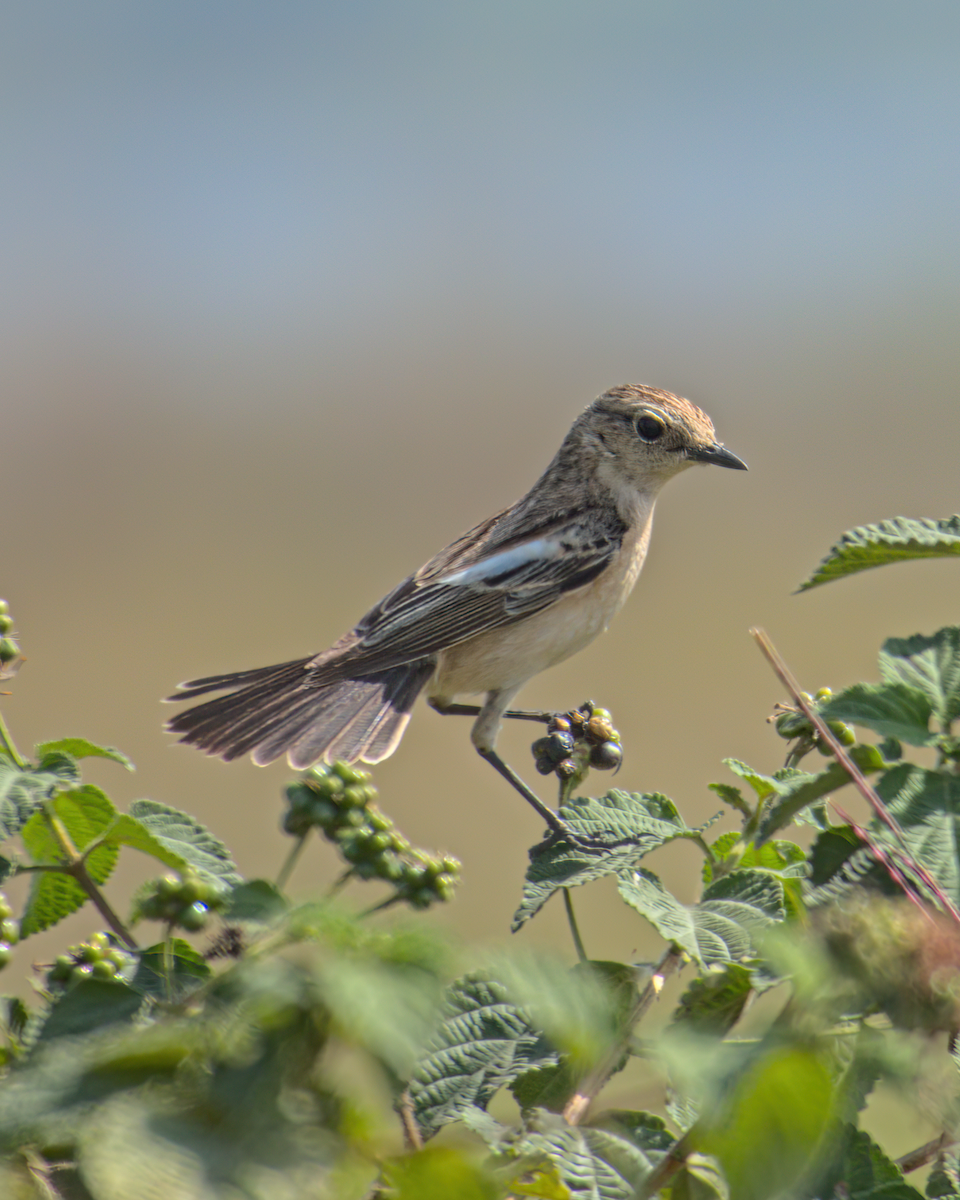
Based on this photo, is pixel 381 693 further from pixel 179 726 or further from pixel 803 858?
pixel 803 858

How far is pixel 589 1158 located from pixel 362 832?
436 millimetres

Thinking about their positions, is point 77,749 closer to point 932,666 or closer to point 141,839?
point 141,839

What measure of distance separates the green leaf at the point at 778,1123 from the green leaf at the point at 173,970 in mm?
673

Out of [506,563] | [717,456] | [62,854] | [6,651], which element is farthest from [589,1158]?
[717,456]

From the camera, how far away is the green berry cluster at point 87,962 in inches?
56.3

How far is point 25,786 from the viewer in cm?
153

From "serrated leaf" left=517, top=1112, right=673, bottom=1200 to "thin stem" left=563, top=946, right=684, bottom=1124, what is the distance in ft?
0.23

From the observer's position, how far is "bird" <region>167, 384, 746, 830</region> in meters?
4.45

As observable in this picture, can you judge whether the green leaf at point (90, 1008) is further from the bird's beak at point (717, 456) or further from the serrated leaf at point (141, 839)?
the bird's beak at point (717, 456)

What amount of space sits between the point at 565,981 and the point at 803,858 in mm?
1110

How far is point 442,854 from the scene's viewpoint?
4.43 ft

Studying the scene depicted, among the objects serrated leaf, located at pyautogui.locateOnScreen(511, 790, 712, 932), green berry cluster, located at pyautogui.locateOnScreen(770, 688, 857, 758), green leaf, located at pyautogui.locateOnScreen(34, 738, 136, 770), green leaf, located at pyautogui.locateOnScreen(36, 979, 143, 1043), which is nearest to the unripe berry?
green berry cluster, located at pyautogui.locateOnScreen(770, 688, 857, 758)

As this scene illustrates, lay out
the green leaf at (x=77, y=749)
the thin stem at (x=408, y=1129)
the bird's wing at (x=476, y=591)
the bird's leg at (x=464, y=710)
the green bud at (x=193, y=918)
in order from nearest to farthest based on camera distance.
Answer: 1. the thin stem at (x=408, y=1129)
2. the green bud at (x=193, y=918)
3. the green leaf at (x=77, y=749)
4. the bird's wing at (x=476, y=591)
5. the bird's leg at (x=464, y=710)

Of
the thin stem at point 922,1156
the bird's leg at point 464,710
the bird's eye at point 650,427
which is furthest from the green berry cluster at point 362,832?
the bird's eye at point 650,427
